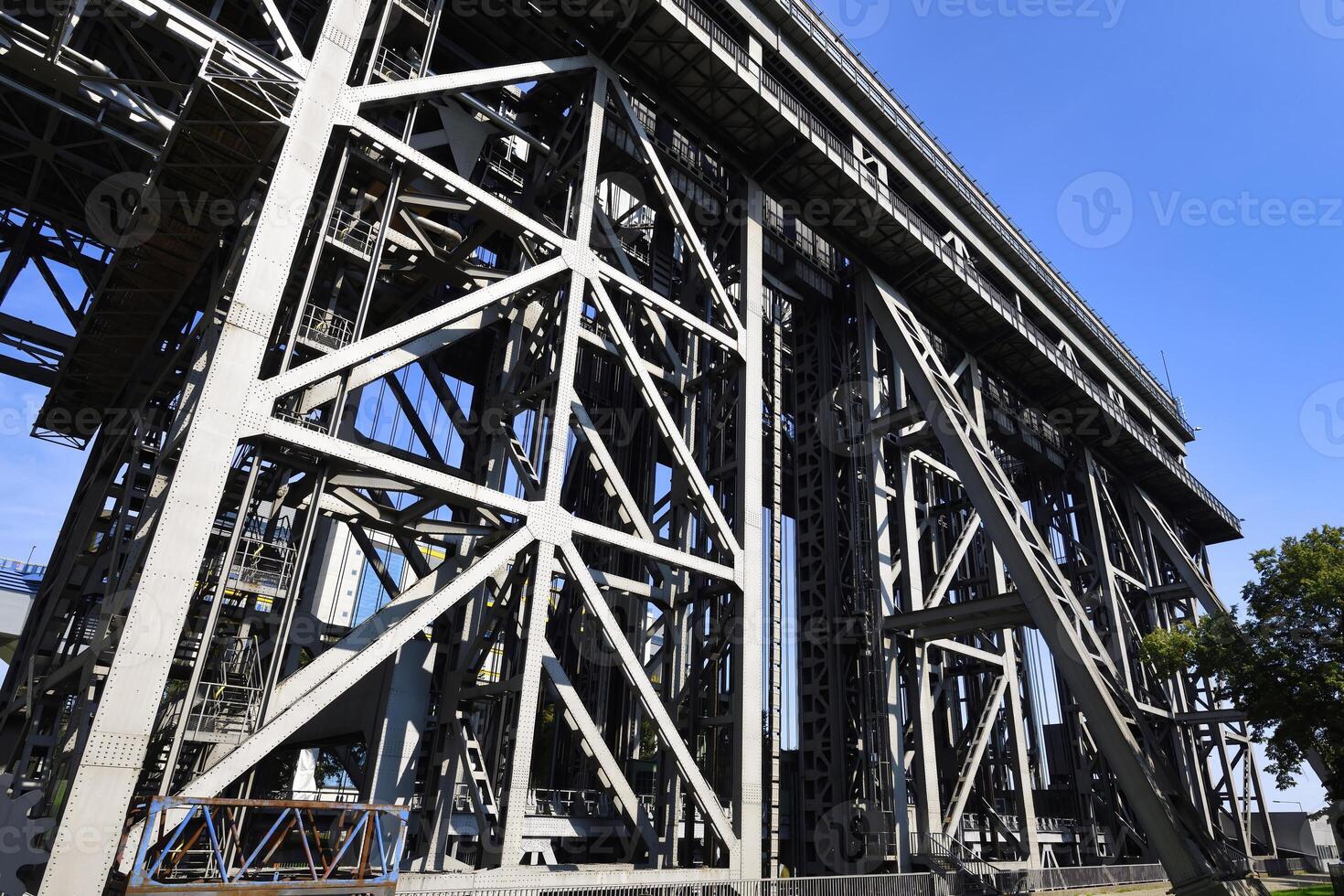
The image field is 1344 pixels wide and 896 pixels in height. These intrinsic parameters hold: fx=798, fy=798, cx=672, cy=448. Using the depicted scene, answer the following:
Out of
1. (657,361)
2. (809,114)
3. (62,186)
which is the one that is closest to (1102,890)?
(657,361)

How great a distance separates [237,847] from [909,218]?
2271cm

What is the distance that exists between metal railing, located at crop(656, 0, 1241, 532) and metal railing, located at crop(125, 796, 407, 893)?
56.7 ft

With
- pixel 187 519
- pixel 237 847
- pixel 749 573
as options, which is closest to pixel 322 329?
pixel 187 519

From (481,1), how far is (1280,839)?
63.9 metres

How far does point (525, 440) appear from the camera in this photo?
992 inches

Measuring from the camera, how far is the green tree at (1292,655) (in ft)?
67.2

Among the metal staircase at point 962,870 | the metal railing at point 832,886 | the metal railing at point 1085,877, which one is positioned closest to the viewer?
the metal railing at point 832,886

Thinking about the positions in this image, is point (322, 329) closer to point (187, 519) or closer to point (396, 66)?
point (187, 519)

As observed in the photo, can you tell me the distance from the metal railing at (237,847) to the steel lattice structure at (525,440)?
0.22m

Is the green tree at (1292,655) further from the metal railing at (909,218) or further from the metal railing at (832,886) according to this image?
the metal railing at (909,218)

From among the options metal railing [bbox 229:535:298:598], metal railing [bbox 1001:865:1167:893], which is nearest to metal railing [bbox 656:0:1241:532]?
metal railing [bbox 229:535:298:598]

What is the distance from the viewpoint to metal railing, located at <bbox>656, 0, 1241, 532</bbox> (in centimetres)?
1923

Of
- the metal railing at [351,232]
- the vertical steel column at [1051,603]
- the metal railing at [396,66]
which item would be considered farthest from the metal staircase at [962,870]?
the metal railing at [396,66]

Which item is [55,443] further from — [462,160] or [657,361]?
[657,361]
